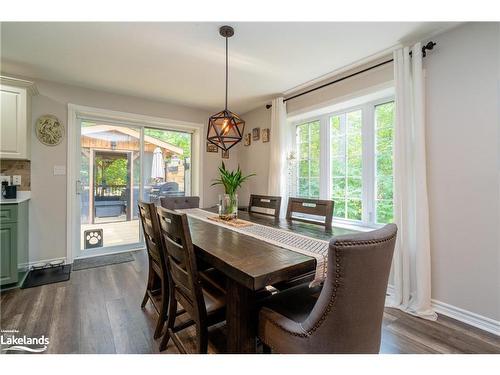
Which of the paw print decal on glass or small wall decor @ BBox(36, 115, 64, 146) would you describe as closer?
small wall decor @ BBox(36, 115, 64, 146)

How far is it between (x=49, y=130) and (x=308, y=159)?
131 inches

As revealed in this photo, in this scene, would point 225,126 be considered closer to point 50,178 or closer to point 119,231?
point 50,178

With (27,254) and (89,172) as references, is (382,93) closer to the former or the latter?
(89,172)

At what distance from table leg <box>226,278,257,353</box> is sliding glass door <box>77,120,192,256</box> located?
9.98ft

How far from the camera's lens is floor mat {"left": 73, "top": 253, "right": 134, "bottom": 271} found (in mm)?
2990

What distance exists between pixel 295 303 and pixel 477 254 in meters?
1.56

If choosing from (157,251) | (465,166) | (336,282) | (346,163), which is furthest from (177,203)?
(465,166)

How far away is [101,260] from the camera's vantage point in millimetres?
3209

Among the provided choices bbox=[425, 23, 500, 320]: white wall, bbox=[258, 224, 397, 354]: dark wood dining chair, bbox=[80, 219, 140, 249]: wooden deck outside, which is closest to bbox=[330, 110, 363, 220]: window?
bbox=[425, 23, 500, 320]: white wall

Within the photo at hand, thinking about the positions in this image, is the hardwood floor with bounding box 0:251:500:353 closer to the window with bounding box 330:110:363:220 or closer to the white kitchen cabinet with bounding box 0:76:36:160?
the window with bounding box 330:110:363:220

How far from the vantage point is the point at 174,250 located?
130 cm

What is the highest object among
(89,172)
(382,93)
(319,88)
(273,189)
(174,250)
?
(319,88)

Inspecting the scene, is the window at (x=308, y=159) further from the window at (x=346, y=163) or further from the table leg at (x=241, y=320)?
the table leg at (x=241, y=320)
